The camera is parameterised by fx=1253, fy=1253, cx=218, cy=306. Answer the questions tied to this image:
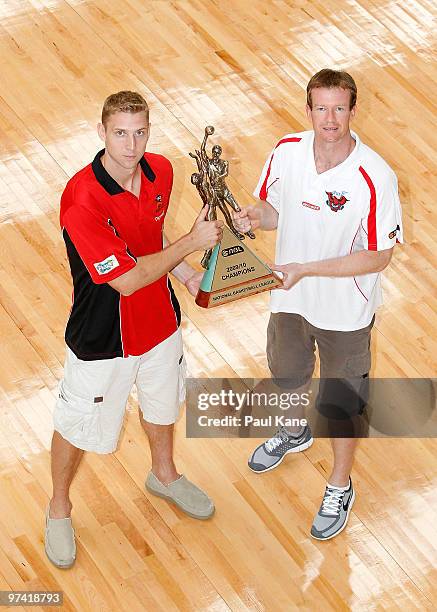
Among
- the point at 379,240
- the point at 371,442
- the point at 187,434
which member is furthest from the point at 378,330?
the point at 379,240

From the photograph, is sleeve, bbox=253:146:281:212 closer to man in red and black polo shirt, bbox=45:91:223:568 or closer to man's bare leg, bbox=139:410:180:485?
man in red and black polo shirt, bbox=45:91:223:568

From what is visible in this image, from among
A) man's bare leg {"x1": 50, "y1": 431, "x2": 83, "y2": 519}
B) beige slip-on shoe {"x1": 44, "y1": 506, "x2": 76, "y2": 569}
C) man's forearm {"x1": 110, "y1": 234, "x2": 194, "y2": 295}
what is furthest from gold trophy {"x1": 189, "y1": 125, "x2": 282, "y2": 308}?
beige slip-on shoe {"x1": 44, "y1": 506, "x2": 76, "y2": 569}

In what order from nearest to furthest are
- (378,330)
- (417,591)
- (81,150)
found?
1. (417,591)
2. (378,330)
3. (81,150)

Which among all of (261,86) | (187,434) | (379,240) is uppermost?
(379,240)

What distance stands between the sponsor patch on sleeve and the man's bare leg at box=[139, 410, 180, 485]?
0.83 m

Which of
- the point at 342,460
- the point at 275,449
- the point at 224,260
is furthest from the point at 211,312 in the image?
the point at 224,260

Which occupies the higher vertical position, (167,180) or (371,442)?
(167,180)

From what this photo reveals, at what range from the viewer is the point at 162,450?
4246 mm

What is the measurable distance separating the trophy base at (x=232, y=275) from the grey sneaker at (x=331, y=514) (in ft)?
2.83

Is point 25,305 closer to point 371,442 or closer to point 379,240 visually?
point 371,442

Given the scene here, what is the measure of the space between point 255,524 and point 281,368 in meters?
0.54

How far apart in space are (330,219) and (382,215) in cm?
16

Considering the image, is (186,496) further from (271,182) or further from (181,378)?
(271,182)

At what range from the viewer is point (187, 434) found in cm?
457
